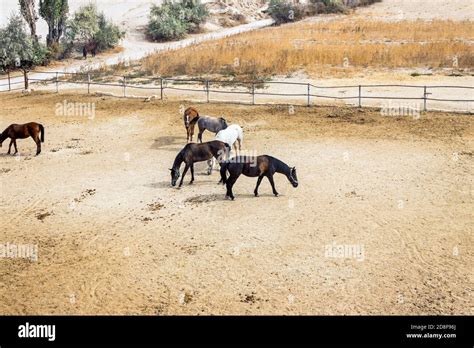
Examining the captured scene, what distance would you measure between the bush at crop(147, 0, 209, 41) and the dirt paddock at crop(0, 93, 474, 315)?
34.9m

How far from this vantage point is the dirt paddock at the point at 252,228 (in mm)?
8828

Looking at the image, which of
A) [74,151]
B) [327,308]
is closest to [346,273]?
[327,308]

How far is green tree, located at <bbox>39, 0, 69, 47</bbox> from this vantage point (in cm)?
4484

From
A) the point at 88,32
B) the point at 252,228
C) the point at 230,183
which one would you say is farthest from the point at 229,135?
the point at 88,32

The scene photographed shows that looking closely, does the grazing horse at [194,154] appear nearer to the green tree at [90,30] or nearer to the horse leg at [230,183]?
the horse leg at [230,183]

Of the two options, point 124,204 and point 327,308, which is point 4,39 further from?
point 327,308

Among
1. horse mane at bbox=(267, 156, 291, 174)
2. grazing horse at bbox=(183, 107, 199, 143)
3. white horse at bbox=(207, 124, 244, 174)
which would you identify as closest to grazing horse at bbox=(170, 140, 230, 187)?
white horse at bbox=(207, 124, 244, 174)

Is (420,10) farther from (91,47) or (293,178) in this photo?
(293,178)

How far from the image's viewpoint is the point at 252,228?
1153cm

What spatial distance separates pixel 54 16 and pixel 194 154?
36624 millimetres

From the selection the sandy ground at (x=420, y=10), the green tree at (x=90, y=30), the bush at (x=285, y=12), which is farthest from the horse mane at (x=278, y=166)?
the bush at (x=285, y=12)

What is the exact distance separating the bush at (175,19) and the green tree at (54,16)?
31.3 feet

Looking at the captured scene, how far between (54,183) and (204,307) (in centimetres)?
841

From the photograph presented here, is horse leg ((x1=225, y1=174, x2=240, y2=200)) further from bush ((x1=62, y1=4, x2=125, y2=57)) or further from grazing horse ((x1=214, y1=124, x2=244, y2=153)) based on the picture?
bush ((x1=62, y1=4, x2=125, y2=57))
